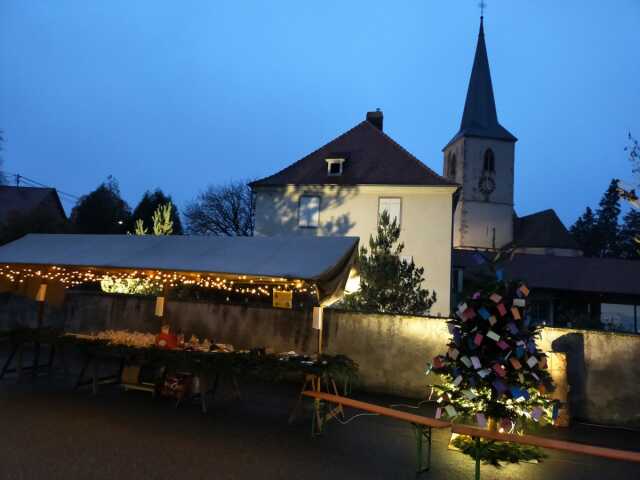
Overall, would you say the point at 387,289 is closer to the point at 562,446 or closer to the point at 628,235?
the point at 562,446

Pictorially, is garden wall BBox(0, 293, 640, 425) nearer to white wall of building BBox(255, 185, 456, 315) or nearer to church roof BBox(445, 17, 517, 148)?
Answer: white wall of building BBox(255, 185, 456, 315)

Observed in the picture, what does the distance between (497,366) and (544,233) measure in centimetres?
4619

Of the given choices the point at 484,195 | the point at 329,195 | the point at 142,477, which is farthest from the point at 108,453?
the point at 484,195

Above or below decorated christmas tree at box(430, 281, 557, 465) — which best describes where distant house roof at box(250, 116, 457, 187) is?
above

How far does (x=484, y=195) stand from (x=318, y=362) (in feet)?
143

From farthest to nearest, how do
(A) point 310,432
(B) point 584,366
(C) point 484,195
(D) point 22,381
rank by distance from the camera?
(C) point 484,195 < (D) point 22,381 < (B) point 584,366 < (A) point 310,432

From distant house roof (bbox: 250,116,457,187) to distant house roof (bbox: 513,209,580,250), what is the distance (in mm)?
26520

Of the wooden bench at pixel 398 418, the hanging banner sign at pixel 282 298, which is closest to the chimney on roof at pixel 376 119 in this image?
the hanging banner sign at pixel 282 298

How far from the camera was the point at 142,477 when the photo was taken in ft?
17.6

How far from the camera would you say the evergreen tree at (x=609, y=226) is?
66.1m

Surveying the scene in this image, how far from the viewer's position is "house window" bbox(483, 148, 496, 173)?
160 feet

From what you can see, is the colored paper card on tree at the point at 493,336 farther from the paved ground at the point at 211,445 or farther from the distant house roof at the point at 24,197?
the distant house roof at the point at 24,197

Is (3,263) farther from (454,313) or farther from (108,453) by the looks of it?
(454,313)

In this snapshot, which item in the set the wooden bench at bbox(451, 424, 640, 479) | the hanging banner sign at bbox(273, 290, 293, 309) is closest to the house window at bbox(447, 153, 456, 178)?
the hanging banner sign at bbox(273, 290, 293, 309)
